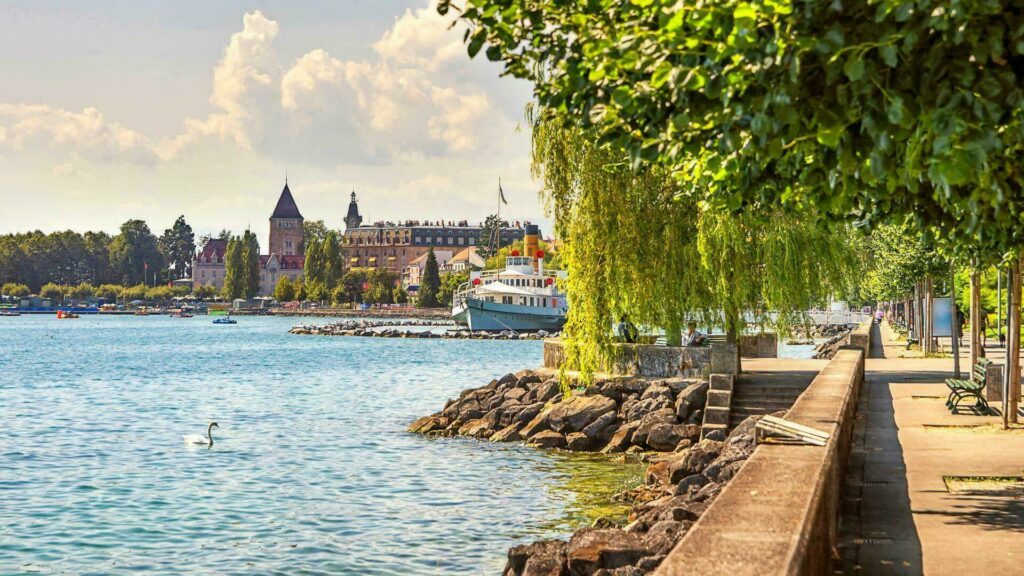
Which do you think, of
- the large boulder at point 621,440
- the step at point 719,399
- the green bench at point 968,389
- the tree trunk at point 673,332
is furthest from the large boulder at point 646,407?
the green bench at point 968,389

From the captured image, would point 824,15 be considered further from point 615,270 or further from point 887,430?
point 615,270

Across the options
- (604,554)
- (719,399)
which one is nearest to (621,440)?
(719,399)

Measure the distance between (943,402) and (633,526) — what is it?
38.2 ft

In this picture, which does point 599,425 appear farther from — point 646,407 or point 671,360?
point 671,360

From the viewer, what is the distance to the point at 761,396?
29.4 meters

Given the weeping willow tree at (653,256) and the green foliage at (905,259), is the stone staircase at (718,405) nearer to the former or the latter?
the weeping willow tree at (653,256)

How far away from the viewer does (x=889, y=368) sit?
3841 centimetres

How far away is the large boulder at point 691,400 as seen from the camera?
29516 millimetres

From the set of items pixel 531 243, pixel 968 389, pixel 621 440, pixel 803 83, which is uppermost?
pixel 531 243

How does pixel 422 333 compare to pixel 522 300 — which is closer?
pixel 522 300

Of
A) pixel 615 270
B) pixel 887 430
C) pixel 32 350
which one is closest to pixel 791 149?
pixel 887 430

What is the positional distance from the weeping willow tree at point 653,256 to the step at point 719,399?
335 cm

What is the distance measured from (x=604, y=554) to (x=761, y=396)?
682 inches

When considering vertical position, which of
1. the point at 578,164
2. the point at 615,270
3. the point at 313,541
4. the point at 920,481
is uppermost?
the point at 578,164
